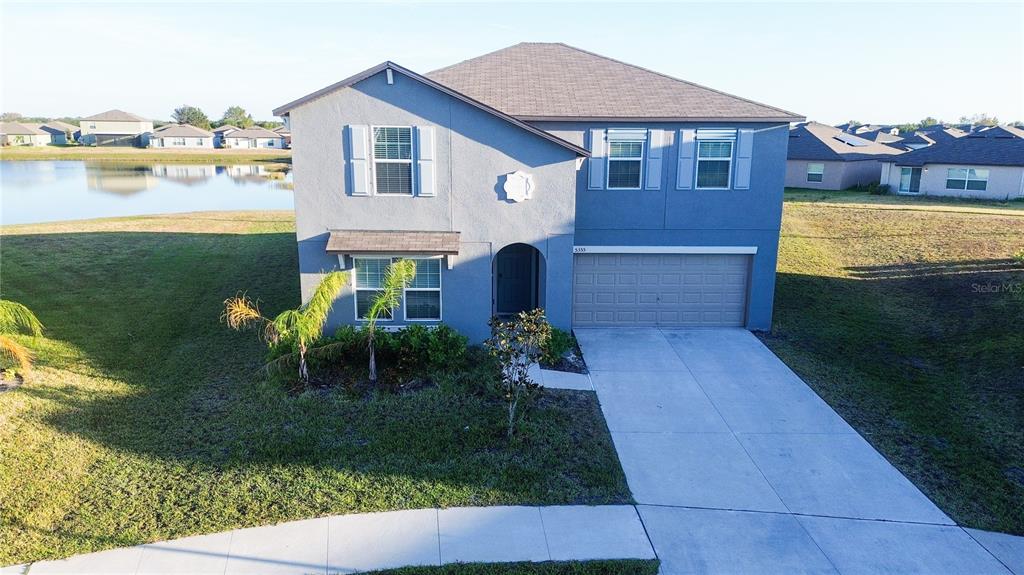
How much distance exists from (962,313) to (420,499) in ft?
46.4

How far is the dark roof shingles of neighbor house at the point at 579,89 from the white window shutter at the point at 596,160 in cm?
51

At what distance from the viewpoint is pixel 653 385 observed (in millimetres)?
11922

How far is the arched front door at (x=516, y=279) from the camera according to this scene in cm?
1563

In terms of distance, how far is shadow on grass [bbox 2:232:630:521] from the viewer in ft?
27.0

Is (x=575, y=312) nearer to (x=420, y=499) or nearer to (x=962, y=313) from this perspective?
(x=420, y=499)

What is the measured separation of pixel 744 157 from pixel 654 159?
1948 mm

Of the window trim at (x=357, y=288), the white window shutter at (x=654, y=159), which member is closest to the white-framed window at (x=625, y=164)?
the white window shutter at (x=654, y=159)

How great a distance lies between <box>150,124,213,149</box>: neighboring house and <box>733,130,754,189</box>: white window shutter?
91.3 metres

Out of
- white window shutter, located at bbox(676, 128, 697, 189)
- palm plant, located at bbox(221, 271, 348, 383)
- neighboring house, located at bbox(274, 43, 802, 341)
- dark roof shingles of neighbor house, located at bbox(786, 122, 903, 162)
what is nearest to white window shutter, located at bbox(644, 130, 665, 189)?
neighboring house, located at bbox(274, 43, 802, 341)

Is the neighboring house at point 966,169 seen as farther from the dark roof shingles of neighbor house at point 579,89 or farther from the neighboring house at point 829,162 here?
the dark roof shingles of neighbor house at point 579,89

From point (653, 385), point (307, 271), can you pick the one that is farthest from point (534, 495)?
point (307, 271)

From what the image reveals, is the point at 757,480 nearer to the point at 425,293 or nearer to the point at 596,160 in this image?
the point at 425,293

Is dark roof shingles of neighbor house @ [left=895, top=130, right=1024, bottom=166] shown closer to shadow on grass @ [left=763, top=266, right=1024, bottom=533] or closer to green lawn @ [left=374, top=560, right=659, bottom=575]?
shadow on grass @ [left=763, top=266, right=1024, bottom=533]

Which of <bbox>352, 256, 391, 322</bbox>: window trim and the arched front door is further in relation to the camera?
the arched front door
